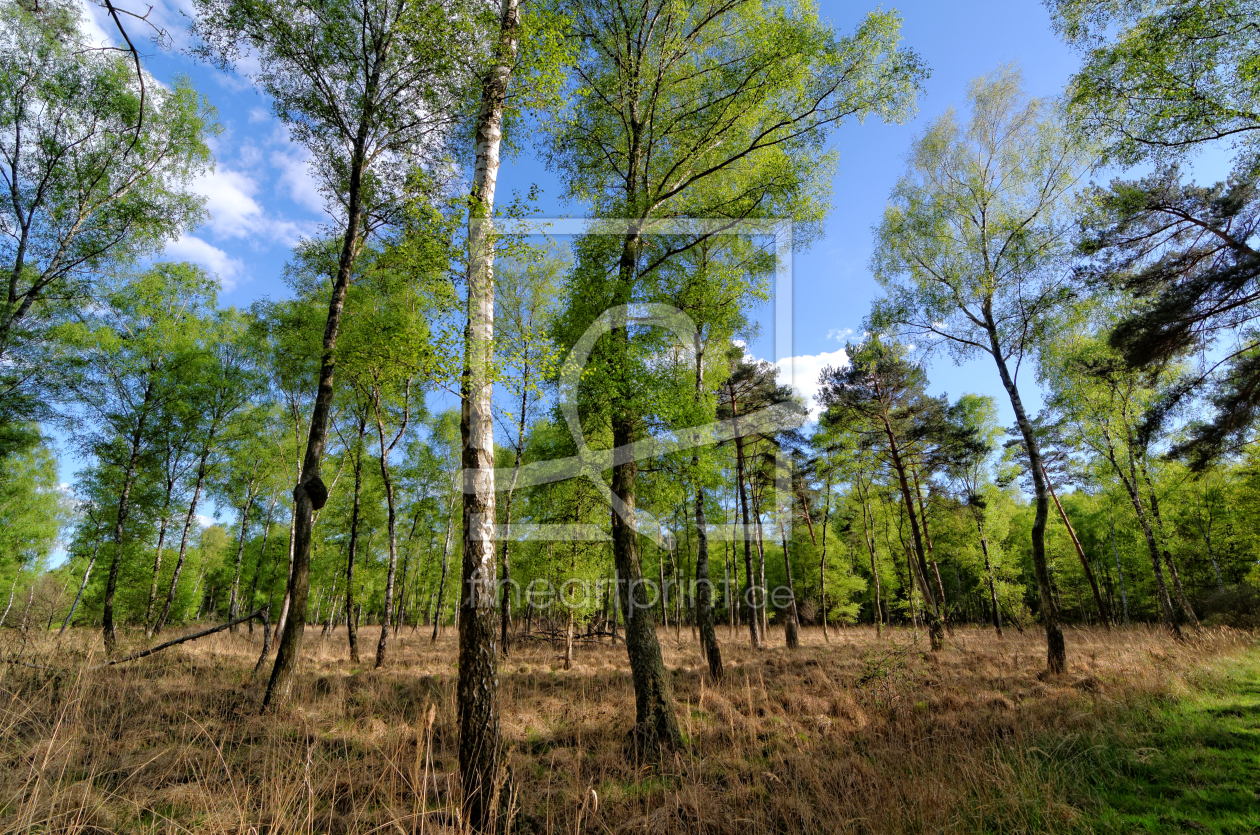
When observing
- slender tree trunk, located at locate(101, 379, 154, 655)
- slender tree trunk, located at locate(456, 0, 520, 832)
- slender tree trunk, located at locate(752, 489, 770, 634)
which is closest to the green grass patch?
slender tree trunk, located at locate(456, 0, 520, 832)

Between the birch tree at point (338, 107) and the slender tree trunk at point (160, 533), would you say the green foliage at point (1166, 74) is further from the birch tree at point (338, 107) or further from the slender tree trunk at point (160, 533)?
the slender tree trunk at point (160, 533)

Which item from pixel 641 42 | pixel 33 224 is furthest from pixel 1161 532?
pixel 33 224

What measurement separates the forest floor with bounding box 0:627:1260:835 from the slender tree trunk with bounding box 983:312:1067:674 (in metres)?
0.53

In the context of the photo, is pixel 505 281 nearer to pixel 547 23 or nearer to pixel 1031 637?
pixel 547 23

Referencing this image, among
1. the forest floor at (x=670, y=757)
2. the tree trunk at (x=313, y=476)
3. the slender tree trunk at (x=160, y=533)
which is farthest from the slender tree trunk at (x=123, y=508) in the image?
the tree trunk at (x=313, y=476)

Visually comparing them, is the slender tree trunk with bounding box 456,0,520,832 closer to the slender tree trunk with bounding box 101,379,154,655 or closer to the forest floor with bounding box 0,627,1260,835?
the forest floor with bounding box 0,627,1260,835

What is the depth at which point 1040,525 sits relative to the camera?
1009 cm

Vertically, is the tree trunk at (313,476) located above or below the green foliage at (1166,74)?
below

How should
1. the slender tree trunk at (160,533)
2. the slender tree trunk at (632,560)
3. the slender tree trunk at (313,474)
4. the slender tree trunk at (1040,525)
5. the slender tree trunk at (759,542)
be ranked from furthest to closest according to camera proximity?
the slender tree trunk at (759,542) < the slender tree trunk at (160,533) < the slender tree trunk at (1040,525) < the slender tree trunk at (313,474) < the slender tree trunk at (632,560)

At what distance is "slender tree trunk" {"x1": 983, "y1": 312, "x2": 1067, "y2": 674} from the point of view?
9578 mm

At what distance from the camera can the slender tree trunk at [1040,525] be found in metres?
9.58

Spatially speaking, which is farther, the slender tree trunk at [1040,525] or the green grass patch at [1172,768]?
the slender tree trunk at [1040,525]

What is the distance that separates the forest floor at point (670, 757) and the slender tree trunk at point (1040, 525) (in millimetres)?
526

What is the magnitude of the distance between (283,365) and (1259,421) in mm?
22342
